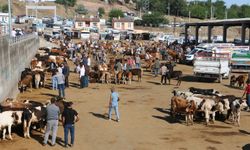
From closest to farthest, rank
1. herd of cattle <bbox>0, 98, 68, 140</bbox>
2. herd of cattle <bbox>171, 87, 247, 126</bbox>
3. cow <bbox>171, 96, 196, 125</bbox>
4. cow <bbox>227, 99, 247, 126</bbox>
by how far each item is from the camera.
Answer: herd of cattle <bbox>0, 98, 68, 140</bbox>, cow <bbox>171, 96, 196, 125</bbox>, herd of cattle <bbox>171, 87, 247, 126</bbox>, cow <bbox>227, 99, 247, 126</bbox>

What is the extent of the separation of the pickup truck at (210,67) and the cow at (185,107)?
548 inches

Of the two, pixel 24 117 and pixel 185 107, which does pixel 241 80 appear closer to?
pixel 185 107

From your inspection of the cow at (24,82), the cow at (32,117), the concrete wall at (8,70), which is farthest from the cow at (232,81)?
the cow at (32,117)

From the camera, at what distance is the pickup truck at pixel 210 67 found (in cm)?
3344

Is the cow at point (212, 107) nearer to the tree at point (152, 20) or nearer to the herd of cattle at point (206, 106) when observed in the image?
the herd of cattle at point (206, 106)

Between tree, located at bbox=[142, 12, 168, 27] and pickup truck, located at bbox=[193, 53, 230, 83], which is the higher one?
tree, located at bbox=[142, 12, 168, 27]

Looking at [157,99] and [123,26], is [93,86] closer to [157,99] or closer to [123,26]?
[157,99]

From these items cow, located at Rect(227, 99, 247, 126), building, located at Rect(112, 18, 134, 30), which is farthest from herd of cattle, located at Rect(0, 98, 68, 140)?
building, located at Rect(112, 18, 134, 30)

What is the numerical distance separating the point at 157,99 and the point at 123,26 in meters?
105

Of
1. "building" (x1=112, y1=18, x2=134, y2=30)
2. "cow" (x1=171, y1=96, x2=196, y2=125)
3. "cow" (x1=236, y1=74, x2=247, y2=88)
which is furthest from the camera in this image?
"building" (x1=112, y1=18, x2=134, y2=30)

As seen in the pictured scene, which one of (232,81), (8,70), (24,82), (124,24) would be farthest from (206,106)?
(124,24)

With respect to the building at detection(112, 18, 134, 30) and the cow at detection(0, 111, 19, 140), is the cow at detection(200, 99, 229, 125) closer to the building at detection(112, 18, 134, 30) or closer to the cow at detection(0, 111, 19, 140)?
the cow at detection(0, 111, 19, 140)

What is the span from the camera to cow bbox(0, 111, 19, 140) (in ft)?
52.6

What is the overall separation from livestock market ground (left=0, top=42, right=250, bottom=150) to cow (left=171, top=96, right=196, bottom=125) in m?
0.41
